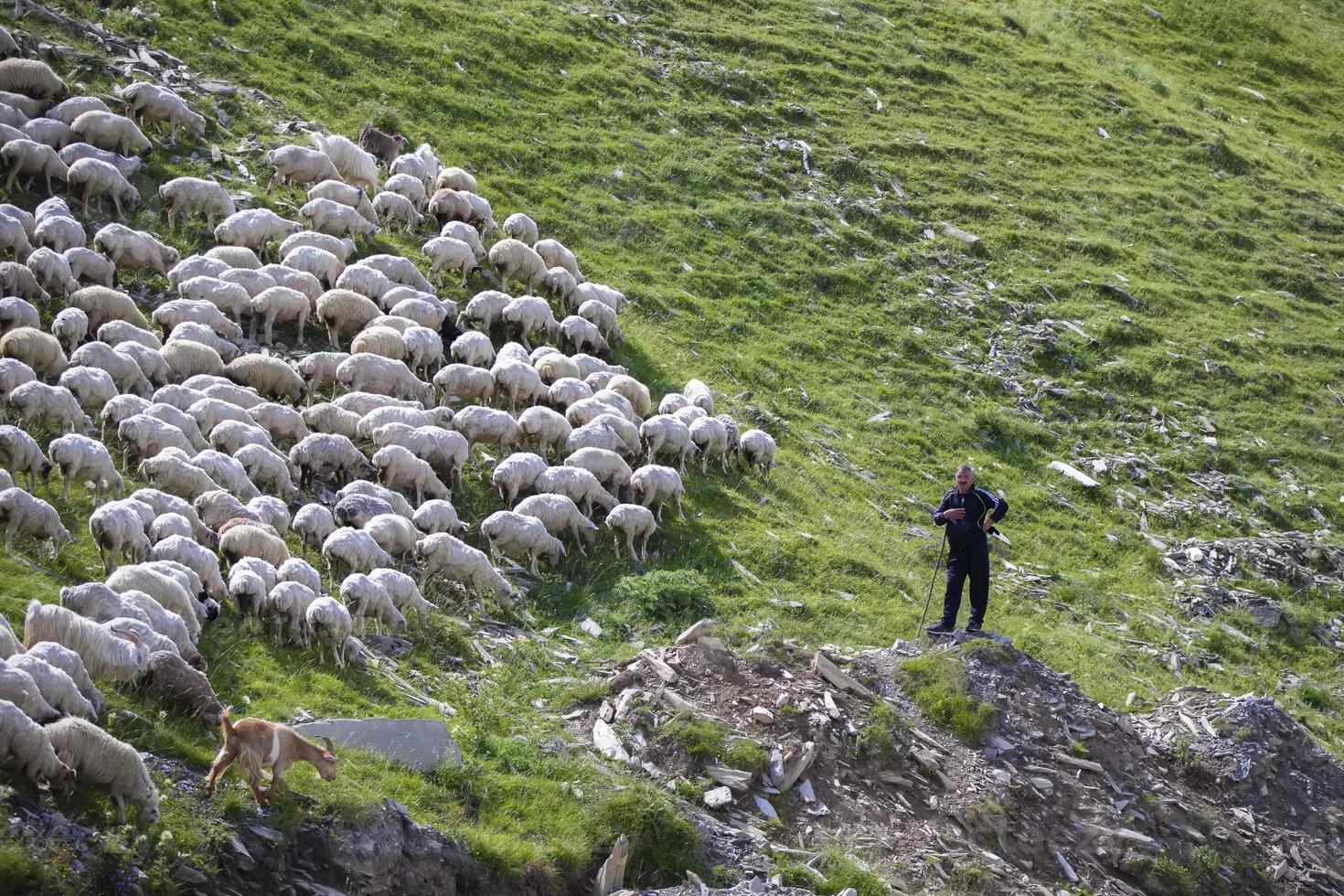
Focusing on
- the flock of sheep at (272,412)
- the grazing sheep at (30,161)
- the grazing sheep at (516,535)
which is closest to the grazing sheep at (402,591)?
the flock of sheep at (272,412)

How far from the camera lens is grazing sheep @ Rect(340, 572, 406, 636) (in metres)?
13.9

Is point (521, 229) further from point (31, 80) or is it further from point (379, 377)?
point (31, 80)

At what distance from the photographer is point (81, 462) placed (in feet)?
45.4

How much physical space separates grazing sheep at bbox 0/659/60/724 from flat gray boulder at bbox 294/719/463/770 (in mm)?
2558

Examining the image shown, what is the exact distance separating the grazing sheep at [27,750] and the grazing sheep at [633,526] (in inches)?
387

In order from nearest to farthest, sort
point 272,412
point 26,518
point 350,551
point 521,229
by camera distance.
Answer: point 26,518, point 350,551, point 272,412, point 521,229

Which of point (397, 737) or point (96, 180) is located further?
point (96, 180)

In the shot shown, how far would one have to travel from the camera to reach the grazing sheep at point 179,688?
35.6ft

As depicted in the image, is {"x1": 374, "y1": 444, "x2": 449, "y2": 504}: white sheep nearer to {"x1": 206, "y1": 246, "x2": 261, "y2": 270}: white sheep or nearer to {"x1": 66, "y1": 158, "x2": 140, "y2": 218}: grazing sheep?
{"x1": 206, "y1": 246, "x2": 261, "y2": 270}: white sheep

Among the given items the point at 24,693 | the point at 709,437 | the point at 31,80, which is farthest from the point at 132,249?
the point at 24,693

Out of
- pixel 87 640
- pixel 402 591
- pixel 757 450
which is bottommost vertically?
pixel 757 450

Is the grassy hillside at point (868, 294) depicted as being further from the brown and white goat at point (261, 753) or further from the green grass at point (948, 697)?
the green grass at point (948, 697)

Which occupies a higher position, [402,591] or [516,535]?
[402,591]

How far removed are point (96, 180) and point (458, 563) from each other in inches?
417
